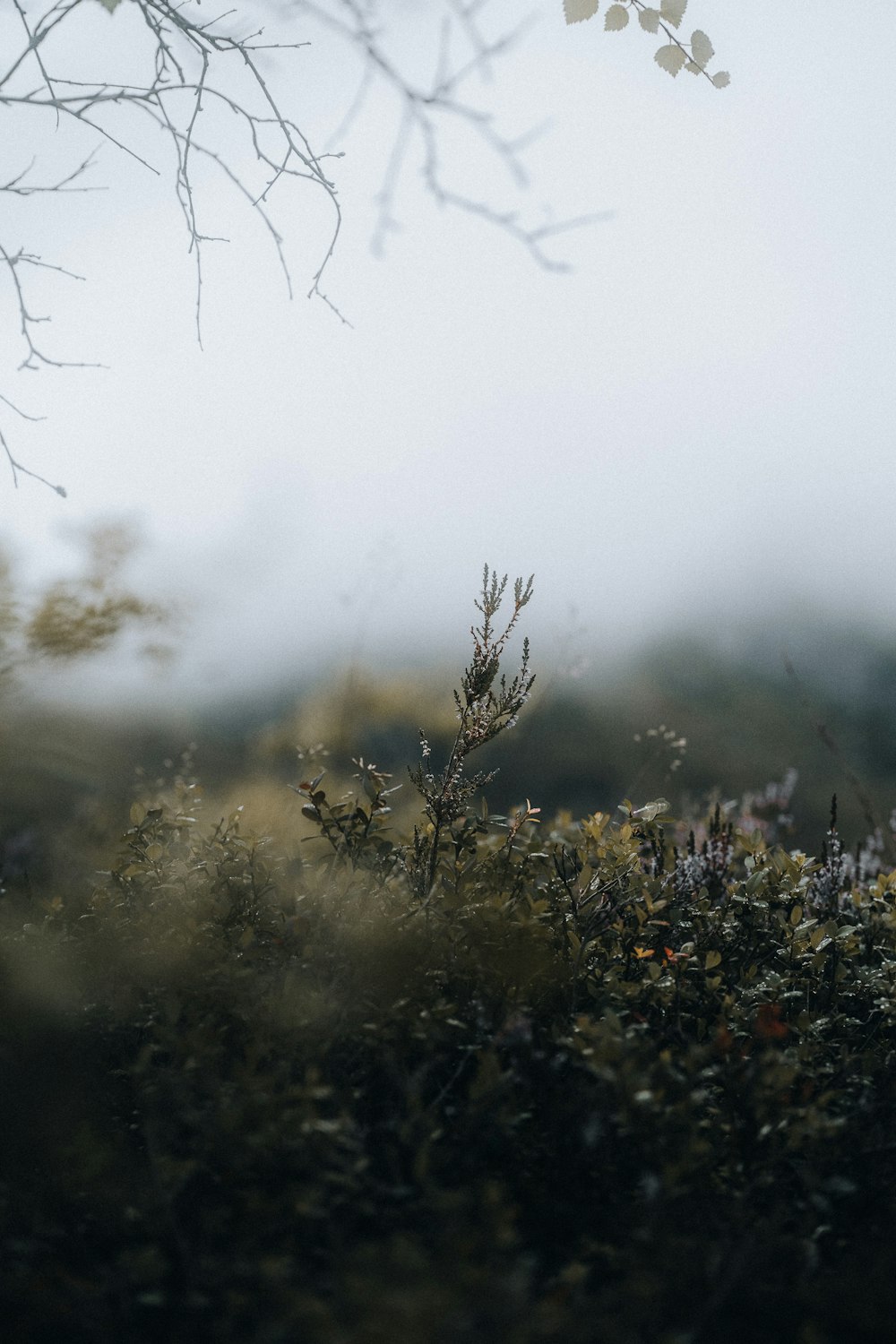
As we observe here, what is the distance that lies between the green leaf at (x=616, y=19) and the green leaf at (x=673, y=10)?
0.34 feet

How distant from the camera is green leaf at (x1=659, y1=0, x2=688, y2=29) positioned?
8.22ft

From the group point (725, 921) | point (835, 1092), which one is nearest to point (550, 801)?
point (725, 921)

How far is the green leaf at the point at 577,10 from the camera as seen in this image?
2.42 metres

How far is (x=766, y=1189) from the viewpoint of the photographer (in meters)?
1.82

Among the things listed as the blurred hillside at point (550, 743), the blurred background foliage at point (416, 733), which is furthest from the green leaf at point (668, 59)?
the blurred hillside at point (550, 743)

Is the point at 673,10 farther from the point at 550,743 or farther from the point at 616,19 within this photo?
the point at 550,743

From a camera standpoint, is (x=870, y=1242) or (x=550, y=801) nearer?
(x=870, y=1242)

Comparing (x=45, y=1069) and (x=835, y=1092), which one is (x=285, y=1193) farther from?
(x=835, y=1092)

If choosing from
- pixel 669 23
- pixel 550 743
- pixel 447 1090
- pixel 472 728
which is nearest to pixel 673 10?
pixel 669 23

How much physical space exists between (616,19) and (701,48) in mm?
263

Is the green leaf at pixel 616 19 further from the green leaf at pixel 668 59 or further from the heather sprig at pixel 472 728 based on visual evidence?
the heather sprig at pixel 472 728

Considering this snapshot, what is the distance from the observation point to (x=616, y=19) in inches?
98.7

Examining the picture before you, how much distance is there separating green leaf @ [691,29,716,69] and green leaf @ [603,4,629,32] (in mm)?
211

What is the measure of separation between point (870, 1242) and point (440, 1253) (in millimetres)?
824
